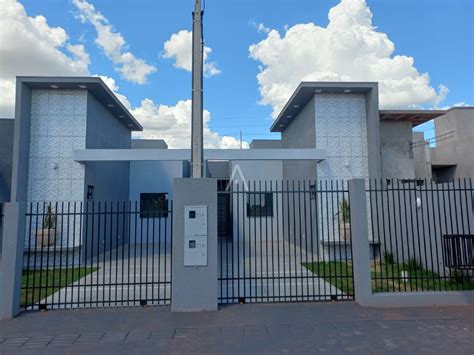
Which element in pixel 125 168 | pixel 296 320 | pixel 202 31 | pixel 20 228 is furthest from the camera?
pixel 125 168

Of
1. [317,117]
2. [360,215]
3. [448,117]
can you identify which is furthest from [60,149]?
[448,117]

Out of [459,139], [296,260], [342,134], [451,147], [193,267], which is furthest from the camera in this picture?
[451,147]

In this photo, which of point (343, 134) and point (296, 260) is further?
point (343, 134)

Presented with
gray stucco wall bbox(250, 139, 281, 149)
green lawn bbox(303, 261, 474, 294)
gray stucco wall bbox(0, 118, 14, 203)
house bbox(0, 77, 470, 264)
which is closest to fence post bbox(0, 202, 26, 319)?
green lawn bbox(303, 261, 474, 294)

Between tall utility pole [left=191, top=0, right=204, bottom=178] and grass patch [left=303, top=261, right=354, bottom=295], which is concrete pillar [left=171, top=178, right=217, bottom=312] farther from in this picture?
grass patch [left=303, top=261, right=354, bottom=295]

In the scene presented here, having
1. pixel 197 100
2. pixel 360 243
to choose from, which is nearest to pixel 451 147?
pixel 360 243

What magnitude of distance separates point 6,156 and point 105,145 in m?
3.44

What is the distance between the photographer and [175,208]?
5883mm

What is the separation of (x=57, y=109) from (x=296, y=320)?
34.4ft

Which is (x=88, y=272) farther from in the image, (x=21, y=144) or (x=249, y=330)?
(x=249, y=330)

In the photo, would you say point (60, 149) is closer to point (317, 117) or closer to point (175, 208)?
point (175, 208)

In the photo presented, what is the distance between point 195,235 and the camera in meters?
5.82

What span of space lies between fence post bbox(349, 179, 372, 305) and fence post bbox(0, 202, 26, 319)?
5.89m

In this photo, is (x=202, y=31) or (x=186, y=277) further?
(x=202, y=31)
